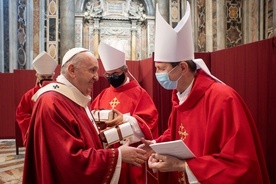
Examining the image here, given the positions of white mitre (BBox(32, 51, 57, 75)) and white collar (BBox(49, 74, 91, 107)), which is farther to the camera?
white mitre (BBox(32, 51, 57, 75))

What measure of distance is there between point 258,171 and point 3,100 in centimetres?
875

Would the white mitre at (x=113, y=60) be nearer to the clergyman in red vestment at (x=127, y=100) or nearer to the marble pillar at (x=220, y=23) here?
the clergyman in red vestment at (x=127, y=100)

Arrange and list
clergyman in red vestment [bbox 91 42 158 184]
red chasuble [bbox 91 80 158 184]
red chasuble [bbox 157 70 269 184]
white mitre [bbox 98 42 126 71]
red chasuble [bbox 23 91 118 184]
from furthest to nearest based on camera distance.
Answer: white mitre [bbox 98 42 126 71] < clergyman in red vestment [bbox 91 42 158 184] < red chasuble [bbox 91 80 158 184] < red chasuble [bbox 23 91 118 184] < red chasuble [bbox 157 70 269 184]

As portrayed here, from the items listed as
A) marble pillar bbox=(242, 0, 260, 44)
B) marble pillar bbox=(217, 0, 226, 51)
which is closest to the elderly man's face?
marble pillar bbox=(242, 0, 260, 44)

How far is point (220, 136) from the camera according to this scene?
196cm

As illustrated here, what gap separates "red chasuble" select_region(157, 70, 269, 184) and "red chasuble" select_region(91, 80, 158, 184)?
1.41m

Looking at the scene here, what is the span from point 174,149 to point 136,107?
2.04 meters

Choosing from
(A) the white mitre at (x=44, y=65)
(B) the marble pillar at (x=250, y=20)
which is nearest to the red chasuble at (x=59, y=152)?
(A) the white mitre at (x=44, y=65)

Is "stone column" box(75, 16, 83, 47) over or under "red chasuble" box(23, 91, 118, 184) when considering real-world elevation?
over

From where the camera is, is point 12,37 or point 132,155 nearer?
point 132,155

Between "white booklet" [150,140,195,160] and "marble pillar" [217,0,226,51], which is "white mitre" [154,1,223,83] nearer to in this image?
"white booklet" [150,140,195,160]

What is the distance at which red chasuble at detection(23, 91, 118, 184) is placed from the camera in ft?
6.86

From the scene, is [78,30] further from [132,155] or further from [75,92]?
[132,155]

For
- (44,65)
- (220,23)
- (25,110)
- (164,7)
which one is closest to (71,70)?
(44,65)
